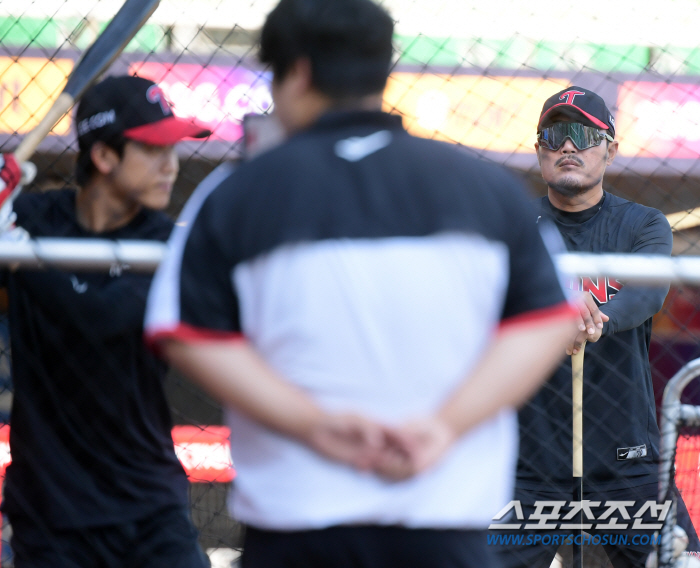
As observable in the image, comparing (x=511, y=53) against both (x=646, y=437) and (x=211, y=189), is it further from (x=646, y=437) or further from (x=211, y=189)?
(x=211, y=189)

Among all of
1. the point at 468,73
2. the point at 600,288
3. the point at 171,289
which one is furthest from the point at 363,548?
the point at 468,73

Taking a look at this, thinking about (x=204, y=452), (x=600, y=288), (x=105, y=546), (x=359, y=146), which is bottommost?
(x=204, y=452)

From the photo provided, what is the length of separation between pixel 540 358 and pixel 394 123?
1.14 ft

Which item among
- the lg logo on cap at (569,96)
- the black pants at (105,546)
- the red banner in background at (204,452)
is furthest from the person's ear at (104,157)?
the red banner in background at (204,452)

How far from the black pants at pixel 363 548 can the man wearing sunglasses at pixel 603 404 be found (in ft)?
4.39

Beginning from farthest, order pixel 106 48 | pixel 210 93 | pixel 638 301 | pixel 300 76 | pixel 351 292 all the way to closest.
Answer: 1. pixel 210 93
2. pixel 638 301
3. pixel 106 48
4. pixel 300 76
5. pixel 351 292

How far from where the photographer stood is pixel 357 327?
36.5 inches

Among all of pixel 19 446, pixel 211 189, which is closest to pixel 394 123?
pixel 211 189

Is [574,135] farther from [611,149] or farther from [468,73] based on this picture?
[468,73]

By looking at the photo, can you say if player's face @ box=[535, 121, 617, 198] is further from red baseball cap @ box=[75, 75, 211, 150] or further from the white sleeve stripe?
the white sleeve stripe

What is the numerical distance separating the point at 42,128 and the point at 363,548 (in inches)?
58.9

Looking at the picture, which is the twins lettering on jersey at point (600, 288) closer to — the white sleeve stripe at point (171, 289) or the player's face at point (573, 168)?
the player's face at point (573, 168)

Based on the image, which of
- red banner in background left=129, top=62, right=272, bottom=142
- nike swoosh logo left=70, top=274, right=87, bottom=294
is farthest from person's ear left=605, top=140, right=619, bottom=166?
red banner in background left=129, top=62, right=272, bottom=142

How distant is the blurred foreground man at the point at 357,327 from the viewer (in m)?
0.93
